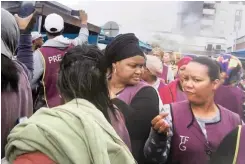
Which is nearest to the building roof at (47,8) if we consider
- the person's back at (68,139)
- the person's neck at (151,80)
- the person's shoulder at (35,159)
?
the person's neck at (151,80)

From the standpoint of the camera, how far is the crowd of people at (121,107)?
0.92m

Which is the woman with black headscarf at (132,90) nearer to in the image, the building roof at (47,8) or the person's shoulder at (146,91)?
the person's shoulder at (146,91)

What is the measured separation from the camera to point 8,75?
1.19 meters

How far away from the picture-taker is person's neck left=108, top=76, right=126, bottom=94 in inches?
61.2

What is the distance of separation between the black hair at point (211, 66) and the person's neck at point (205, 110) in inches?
3.9

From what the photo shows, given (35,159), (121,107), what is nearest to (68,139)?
(35,159)

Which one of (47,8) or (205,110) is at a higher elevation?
(47,8)

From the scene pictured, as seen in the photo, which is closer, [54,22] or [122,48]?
[122,48]

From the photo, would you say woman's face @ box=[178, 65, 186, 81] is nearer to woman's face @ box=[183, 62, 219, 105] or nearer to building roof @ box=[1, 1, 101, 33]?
woman's face @ box=[183, 62, 219, 105]

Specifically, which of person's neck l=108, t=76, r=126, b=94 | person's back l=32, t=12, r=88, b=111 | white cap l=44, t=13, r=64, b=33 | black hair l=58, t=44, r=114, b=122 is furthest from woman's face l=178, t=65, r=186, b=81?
white cap l=44, t=13, r=64, b=33

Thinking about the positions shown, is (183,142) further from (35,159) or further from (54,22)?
(54,22)

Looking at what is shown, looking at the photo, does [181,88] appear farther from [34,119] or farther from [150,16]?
[34,119]

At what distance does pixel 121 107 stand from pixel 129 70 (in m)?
0.17

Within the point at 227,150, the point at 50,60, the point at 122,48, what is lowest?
the point at 227,150
